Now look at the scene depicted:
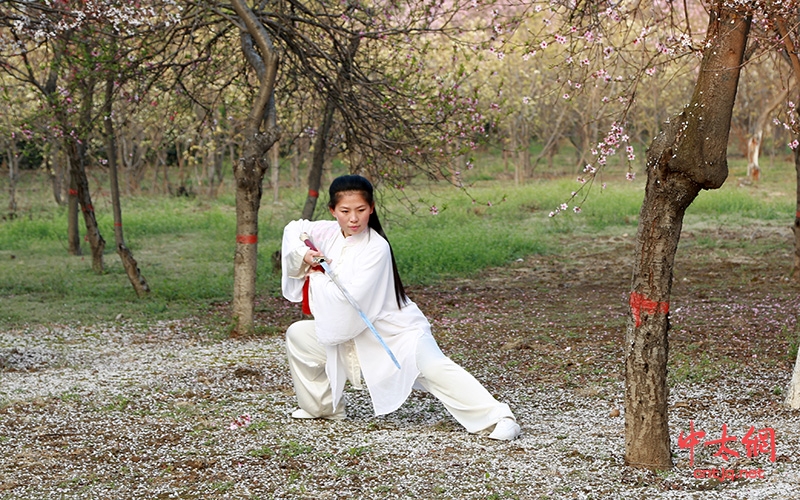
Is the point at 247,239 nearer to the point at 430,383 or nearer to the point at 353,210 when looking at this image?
the point at 353,210

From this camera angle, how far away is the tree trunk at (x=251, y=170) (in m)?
8.25

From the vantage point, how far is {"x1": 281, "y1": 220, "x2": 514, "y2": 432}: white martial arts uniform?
510cm

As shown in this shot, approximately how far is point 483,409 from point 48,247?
12.3m

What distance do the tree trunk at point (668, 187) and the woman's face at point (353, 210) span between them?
1.51m

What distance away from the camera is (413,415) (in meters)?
5.70

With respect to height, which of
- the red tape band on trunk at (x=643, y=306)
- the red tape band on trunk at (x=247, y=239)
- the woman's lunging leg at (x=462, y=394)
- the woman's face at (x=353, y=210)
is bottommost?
the woman's lunging leg at (x=462, y=394)

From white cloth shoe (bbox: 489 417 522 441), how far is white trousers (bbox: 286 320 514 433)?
0.09 feet

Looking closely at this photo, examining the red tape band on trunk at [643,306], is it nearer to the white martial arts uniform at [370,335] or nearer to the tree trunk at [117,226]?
the white martial arts uniform at [370,335]

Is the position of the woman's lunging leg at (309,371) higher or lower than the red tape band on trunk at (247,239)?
lower

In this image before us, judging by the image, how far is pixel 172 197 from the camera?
23953mm

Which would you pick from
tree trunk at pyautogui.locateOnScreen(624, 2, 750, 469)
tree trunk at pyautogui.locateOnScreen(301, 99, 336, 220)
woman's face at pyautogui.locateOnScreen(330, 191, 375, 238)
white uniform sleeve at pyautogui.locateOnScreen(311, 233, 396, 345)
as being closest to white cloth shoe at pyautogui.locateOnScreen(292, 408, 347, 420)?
white uniform sleeve at pyautogui.locateOnScreen(311, 233, 396, 345)

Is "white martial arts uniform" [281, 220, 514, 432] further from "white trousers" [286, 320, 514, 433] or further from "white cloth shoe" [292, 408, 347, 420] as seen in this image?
"white cloth shoe" [292, 408, 347, 420]

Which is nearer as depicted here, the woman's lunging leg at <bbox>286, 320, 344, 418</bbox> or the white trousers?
the white trousers

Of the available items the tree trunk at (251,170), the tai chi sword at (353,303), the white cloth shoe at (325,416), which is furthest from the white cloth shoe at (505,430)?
the tree trunk at (251,170)
